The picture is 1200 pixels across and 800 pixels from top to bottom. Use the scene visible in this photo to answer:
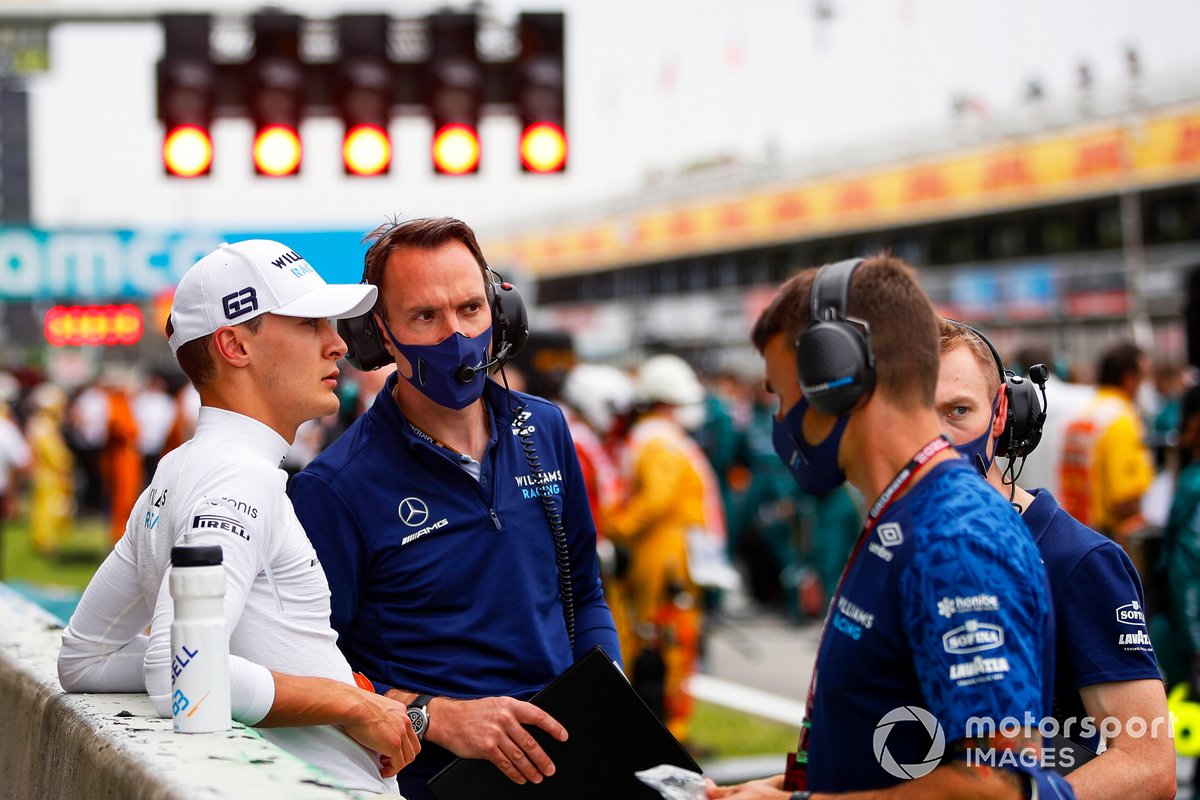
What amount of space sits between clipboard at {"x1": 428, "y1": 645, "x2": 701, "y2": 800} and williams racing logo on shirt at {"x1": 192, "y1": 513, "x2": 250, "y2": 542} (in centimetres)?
73

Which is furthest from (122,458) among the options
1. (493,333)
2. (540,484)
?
(540,484)

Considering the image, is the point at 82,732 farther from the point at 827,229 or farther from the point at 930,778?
the point at 827,229

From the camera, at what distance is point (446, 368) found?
3.26 meters

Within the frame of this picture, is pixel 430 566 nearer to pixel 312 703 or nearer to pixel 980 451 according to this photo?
pixel 312 703

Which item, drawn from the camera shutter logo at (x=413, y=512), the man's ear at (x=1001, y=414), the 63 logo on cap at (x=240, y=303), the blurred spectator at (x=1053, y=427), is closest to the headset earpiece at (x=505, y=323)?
the camera shutter logo at (x=413, y=512)

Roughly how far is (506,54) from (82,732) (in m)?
6.62

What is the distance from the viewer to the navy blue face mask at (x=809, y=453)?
2.23 meters

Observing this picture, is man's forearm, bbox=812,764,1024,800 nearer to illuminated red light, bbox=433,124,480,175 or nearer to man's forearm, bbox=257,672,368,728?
man's forearm, bbox=257,672,368,728

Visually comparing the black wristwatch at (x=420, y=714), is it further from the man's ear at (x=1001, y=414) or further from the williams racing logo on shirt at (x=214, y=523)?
the man's ear at (x=1001, y=414)

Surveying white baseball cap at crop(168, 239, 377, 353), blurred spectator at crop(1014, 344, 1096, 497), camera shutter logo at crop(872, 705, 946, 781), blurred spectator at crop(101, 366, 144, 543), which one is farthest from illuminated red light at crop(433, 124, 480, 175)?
blurred spectator at crop(101, 366, 144, 543)

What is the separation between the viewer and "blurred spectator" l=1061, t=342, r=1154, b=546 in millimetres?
8062

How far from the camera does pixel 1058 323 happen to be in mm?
26016

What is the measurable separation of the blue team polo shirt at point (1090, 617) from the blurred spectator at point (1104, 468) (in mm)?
5543

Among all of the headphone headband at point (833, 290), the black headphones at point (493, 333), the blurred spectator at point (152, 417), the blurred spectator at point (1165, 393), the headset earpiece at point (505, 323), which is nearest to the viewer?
the headphone headband at point (833, 290)
